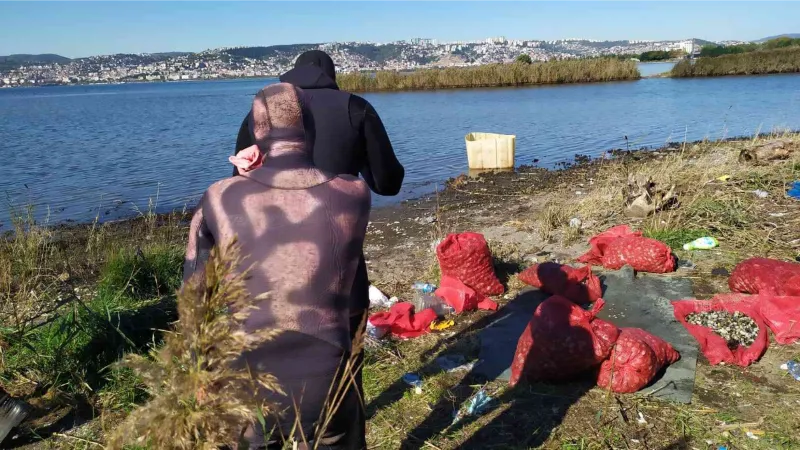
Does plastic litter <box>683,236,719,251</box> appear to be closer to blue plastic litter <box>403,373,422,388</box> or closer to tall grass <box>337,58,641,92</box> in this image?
blue plastic litter <box>403,373,422,388</box>

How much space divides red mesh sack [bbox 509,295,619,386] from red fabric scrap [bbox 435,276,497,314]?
125 centimetres

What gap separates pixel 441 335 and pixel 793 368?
233 centimetres

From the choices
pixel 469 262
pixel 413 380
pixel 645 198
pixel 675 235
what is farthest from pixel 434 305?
pixel 645 198

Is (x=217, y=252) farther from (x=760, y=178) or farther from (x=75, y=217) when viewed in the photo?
(x=75, y=217)

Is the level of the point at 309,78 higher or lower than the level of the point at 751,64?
lower

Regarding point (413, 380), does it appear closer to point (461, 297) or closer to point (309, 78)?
point (461, 297)

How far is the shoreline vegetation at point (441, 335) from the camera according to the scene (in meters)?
3.26

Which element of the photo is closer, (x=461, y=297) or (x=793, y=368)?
(x=793, y=368)

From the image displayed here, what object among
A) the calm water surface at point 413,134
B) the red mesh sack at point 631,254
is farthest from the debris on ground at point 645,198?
the calm water surface at point 413,134

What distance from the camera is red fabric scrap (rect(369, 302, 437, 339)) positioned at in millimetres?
4574

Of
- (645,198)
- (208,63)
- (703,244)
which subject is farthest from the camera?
(208,63)

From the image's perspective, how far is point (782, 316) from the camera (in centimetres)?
408

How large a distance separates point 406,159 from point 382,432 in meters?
13.0

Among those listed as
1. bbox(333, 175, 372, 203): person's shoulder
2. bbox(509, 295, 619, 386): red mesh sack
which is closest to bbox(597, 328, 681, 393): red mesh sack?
bbox(509, 295, 619, 386): red mesh sack
